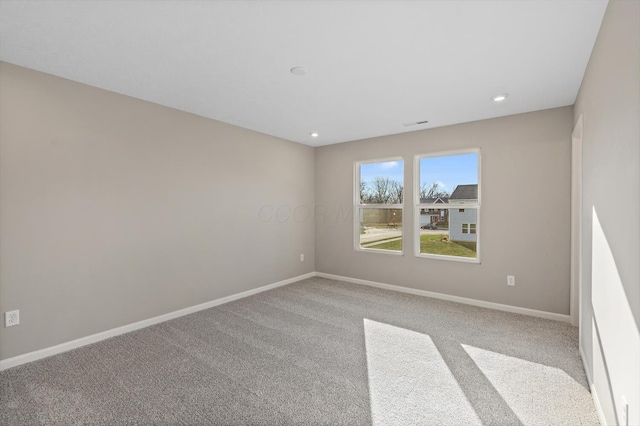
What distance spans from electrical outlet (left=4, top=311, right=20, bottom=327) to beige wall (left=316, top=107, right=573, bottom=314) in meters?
4.20

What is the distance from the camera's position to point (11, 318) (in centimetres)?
246

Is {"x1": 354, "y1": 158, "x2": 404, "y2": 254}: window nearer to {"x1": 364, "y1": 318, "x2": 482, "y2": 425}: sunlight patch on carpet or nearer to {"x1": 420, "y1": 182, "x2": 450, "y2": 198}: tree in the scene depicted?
{"x1": 420, "y1": 182, "x2": 450, "y2": 198}: tree

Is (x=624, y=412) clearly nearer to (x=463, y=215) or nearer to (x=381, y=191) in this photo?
(x=463, y=215)

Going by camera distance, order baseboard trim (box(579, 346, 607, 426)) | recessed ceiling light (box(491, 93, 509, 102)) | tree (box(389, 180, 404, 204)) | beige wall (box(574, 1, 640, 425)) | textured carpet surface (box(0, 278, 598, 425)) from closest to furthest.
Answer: beige wall (box(574, 1, 640, 425)) → baseboard trim (box(579, 346, 607, 426)) → textured carpet surface (box(0, 278, 598, 425)) → recessed ceiling light (box(491, 93, 509, 102)) → tree (box(389, 180, 404, 204))

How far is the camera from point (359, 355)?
2.66 metres

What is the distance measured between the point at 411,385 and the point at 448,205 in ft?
9.05

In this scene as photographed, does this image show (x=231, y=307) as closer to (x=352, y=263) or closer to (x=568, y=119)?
(x=352, y=263)

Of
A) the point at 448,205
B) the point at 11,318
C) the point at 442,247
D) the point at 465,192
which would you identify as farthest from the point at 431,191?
the point at 11,318

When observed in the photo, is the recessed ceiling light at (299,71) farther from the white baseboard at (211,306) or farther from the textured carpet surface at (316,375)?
the white baseboard at (211,306)

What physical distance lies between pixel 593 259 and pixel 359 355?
1.90 meters

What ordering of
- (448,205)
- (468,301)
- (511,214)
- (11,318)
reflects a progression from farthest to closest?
1. (448,205)
2. (468,301)
3. (511,214)
4. (11,318)

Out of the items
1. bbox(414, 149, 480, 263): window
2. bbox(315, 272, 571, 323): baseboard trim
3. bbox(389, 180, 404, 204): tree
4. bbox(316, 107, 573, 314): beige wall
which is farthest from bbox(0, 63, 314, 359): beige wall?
bbox(414, 149, 480, 263): window

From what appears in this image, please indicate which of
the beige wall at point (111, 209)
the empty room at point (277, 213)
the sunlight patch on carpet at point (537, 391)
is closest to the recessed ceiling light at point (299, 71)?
the empty room at point (277, 213)

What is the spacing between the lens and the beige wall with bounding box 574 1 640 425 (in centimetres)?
126
